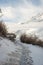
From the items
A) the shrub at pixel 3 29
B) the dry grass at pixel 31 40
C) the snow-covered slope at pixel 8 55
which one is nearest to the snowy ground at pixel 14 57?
the snow-covered slope at pixel 8 55

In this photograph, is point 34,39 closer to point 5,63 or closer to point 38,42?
point 38,42

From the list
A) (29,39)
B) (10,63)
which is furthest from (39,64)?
(29,39)

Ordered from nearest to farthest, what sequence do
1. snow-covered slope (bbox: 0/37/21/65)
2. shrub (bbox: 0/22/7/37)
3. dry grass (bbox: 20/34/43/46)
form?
snow-covered slope (bbox: 0/37/21/65) → dry grass (bbox: 20/34/43/46) → shrub (bbox: 0/22/7/37)

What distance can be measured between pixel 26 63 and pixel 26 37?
18508mm

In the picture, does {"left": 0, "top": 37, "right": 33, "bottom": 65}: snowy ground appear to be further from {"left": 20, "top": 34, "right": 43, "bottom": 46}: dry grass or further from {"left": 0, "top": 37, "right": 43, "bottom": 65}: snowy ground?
{"left": 20, "top": 34, "right": 43, "bottom": 46}: dry grass

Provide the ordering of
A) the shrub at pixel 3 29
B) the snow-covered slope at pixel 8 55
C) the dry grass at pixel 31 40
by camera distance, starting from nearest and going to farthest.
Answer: the snow-covered slope at pixel 8 55, the dry grass at pixel 31 40, the shrub at pixel 3 29

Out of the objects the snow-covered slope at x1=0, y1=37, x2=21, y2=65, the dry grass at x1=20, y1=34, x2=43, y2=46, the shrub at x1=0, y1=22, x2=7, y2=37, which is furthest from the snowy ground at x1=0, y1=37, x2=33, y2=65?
the shrub at x1=0, y1=22, x2=7, y2=37

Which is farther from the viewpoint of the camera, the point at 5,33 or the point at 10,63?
the point at 5,33

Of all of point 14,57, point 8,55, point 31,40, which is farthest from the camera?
point 31,40

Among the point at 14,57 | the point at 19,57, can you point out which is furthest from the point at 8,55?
the point at 19,57

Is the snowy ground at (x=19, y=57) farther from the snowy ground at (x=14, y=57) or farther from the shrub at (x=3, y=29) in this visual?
the shrub at (x=3, y=29)

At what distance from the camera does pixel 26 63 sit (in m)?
10.1

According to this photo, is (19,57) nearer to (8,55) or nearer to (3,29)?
(8,55)

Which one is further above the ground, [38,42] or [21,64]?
[21,64]
